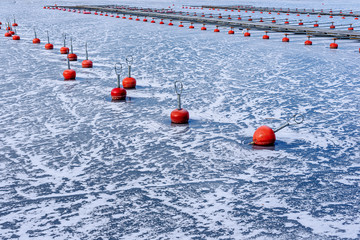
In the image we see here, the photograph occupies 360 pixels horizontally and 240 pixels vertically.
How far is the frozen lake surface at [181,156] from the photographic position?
6695 millimetres

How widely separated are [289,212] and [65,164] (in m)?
4.78

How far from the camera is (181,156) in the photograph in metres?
9.48

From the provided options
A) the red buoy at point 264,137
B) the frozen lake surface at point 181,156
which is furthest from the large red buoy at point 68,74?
the red buoy at point 264,137

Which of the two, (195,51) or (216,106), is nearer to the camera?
(216,106)

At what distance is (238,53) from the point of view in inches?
976

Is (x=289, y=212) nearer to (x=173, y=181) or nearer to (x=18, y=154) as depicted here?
(x=173, y=181)

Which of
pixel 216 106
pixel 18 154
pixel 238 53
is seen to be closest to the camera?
pixel 18 154

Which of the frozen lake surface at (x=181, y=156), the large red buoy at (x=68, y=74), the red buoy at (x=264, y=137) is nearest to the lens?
the frozen lake surface at (x=181, y=156)

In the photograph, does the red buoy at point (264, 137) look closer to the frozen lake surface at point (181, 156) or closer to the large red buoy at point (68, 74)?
the frozen lake surface at point (181, 156)

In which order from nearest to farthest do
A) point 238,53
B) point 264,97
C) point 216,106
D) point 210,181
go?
point 210,181
point 216,106
point 264,97
point 238,53

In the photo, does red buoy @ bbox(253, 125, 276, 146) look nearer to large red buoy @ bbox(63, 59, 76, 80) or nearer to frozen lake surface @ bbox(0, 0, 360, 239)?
frozen lake surface @ bbox(0, 0, 360, 239)

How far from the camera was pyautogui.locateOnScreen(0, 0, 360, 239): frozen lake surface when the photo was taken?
22.0 feet

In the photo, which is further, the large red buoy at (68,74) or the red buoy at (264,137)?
the large red buoy at (68,74)

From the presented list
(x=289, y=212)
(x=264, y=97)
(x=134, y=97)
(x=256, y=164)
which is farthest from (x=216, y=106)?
(x=289, y=212)
